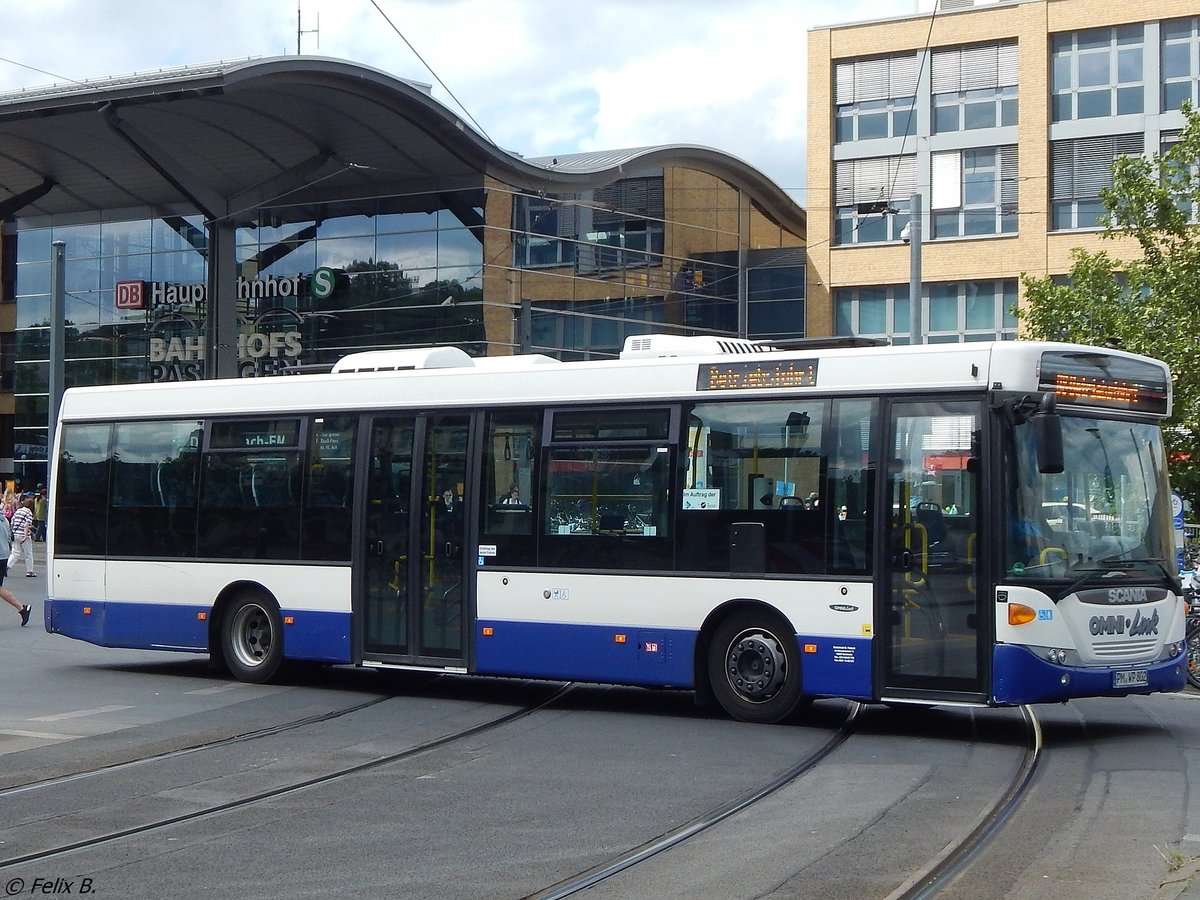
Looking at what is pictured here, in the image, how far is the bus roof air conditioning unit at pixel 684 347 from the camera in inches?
506

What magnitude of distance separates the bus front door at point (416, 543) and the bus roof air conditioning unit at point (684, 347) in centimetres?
161

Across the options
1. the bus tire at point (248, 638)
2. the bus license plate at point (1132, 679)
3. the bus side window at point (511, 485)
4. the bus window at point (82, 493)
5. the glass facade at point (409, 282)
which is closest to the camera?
the bus license plate at point (1132, 679)

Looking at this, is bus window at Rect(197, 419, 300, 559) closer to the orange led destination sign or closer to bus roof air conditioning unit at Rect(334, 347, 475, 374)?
bus roof air conditioning unit at Rect(334, 347, 475, 374)

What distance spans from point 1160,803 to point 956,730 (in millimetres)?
3329

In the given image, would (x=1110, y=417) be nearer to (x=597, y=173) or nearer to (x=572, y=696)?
(x=572, y=696)

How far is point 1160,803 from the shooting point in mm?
8617

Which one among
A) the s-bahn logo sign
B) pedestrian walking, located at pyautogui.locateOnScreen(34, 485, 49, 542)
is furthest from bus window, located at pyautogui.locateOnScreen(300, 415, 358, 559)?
pedestrian walking, located at pyautogui.locateOnScreen(34, 485, 49, 542)

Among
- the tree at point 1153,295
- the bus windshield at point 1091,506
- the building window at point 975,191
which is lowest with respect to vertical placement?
the bus windshield at point 1091,506

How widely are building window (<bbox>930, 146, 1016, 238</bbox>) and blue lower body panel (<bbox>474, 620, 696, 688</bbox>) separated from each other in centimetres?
3409

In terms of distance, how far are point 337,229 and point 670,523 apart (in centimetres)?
3095

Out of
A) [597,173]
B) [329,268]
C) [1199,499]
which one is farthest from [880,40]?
[1199,499]

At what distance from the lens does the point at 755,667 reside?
12.1 meters

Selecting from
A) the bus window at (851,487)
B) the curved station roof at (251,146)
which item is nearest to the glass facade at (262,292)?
the curved station roof at (251,146)

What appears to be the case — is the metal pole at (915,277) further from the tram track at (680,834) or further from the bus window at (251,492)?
the tram track at (680,834)
